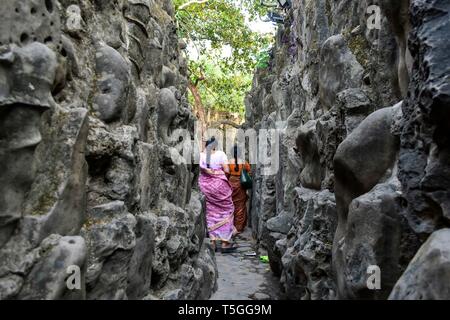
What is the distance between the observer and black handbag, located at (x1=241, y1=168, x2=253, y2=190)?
34.0 feet

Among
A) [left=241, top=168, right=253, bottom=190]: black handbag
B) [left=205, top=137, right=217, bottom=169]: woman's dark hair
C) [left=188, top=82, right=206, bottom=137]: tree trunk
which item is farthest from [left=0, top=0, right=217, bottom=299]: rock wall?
[left=188, top=82, right=206, bottom=137]: tree trunk

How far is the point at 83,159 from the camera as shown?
239 centimetres

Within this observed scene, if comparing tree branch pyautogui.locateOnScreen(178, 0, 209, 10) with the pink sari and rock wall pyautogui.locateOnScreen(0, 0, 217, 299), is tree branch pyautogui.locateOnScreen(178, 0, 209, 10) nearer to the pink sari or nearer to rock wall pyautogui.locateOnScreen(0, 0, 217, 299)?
the pink sari

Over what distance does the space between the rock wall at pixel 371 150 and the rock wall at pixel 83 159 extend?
54.4 inches

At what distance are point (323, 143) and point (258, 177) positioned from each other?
5.60 m

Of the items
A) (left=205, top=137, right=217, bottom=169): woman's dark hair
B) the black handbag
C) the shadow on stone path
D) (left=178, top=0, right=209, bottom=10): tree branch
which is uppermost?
(left=178, top=0, right=209, bottom=10): tree branch

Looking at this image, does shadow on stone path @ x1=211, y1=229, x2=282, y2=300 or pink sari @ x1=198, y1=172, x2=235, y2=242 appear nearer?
shadow on stone path @ x1=211, y1=229, x2=282, y2=300

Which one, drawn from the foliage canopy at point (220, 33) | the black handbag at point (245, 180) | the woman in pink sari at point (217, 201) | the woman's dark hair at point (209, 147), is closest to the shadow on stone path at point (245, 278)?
the woman in pink sari at point (217, 201)

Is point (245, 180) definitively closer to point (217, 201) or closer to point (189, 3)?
point (217, 201)

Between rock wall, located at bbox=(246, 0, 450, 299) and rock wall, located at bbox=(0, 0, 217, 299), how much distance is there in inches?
54.4

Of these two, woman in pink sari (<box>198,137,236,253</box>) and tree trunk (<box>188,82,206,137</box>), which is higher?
tree trunk (<box>188,82,206,137</box>)

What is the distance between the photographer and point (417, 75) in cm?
188

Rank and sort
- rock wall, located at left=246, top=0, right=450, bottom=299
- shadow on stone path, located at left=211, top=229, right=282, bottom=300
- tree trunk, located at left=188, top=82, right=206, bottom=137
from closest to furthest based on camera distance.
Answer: rock wall, located at left=246, top=0, right=450, bottom=299
shadow on stone path, located at left=211, top=229, right=282, bottom=300
tree trunk, located at left=188, top=82, right=206, bottom=137

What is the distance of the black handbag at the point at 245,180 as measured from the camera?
1037cm
